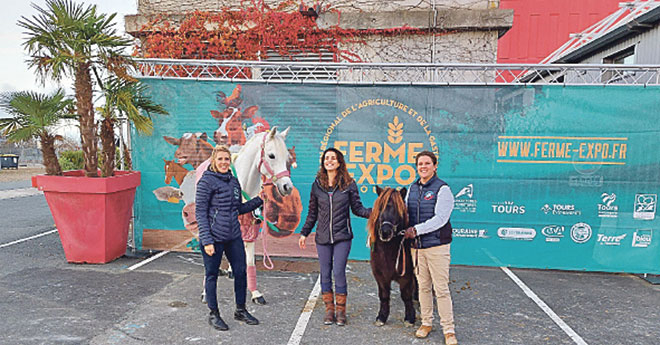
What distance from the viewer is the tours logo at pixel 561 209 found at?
17.6 feet

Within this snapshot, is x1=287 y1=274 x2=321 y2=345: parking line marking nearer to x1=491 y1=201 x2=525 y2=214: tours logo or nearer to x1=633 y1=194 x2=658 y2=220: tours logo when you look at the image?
x1=491 y1=201 x2=525 y2=214: tours logo

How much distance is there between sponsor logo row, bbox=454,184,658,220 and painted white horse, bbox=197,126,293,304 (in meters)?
2.74

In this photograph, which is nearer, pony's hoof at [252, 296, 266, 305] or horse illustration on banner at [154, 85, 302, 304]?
pony's hoof at [252, 296, 266, 305]

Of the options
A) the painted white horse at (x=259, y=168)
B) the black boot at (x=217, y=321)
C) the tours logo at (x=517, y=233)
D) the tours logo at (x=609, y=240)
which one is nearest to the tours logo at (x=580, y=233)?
the tours logo at (x=609, y=240)

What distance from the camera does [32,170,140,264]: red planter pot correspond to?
5258 millimetres

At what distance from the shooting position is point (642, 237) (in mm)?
5285

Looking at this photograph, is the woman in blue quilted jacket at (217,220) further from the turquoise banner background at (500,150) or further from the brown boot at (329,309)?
the turquoise banner background at (500,150)

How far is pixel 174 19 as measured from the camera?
8914 mm

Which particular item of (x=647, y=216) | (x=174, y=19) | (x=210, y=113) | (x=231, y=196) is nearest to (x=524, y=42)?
(x=647, y=216)

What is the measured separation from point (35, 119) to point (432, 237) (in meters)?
5.45

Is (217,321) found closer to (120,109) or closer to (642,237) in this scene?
(120,109)

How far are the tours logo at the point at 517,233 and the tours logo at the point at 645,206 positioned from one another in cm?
136

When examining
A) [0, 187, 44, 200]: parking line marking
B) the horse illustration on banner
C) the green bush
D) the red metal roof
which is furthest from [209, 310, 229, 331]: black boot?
the red metal roof

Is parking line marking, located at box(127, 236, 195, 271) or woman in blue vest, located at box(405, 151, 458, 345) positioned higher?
woman in blue vest, located at box(405, 151, 458, 345)
